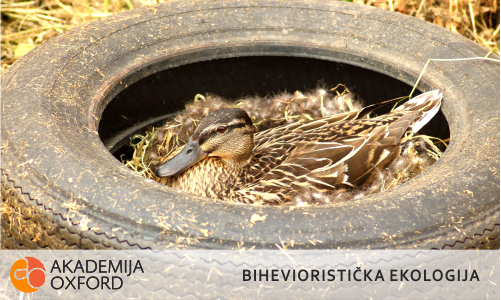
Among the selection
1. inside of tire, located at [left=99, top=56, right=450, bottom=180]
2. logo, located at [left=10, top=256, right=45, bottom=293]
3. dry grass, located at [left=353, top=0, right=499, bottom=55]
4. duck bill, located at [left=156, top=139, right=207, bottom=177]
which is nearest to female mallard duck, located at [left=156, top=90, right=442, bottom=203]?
duck bill, located at [left=156, top=139, right=207, bottom=177]

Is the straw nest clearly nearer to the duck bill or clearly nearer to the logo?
the duck bill

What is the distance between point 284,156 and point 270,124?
2.50 ft

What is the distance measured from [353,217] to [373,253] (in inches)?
5.7

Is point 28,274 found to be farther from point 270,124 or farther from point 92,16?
→ point 92,16

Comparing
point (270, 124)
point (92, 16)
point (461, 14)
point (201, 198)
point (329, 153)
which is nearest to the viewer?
point (201, 198)

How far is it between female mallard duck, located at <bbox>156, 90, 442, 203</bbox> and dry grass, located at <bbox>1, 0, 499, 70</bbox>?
2.03 metres

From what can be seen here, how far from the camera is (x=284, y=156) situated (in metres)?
2.74

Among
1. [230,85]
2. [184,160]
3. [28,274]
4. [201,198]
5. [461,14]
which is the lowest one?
[28,274]

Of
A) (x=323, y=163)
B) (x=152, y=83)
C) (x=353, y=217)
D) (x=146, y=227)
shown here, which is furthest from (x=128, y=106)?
(x=353, y=217)

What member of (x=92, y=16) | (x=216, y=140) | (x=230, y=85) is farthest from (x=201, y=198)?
(x=92, y=16)

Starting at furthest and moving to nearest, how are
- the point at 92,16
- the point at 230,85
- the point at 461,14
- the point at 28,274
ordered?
the point at 92,16
the point at 461,14
the point at 230,85
the point at 28,274

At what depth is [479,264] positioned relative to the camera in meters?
1.81

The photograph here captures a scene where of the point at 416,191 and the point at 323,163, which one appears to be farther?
the point at 323,163

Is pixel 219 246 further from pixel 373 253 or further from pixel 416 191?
pixel 416 191
